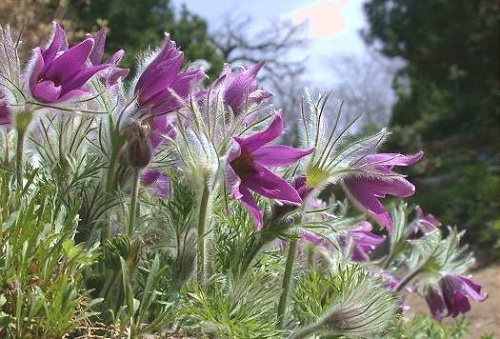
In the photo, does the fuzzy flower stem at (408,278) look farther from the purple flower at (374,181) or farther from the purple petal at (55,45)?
the purple petal at (55,45)

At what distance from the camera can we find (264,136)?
3.37 ft

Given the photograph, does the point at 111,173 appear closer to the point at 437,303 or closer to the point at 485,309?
the point at 437,303

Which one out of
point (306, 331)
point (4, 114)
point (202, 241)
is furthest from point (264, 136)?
point (4, 114)

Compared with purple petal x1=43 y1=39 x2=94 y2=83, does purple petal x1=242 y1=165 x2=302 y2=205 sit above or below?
below

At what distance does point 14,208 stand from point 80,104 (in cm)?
22

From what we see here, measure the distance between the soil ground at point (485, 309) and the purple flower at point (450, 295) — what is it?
2263 mm

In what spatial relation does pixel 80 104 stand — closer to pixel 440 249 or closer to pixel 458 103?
pixel 440 249

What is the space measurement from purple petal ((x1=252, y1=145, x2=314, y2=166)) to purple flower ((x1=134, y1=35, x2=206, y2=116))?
0.14 metres

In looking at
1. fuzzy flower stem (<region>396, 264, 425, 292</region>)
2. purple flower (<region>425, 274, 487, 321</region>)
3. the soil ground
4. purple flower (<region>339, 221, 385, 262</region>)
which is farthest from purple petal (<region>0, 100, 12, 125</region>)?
the soil ground

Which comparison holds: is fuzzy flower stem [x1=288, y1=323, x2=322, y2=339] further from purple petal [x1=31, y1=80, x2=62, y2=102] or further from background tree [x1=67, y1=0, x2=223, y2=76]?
background tree [x1=67, y1=0, x2=223, y2=76]

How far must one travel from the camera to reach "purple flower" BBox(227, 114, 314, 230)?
103cm

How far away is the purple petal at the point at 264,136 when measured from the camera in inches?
40.0

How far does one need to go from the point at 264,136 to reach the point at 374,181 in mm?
219

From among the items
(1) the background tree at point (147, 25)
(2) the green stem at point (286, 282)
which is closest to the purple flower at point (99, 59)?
(2) the green stem at point (286, 282)
